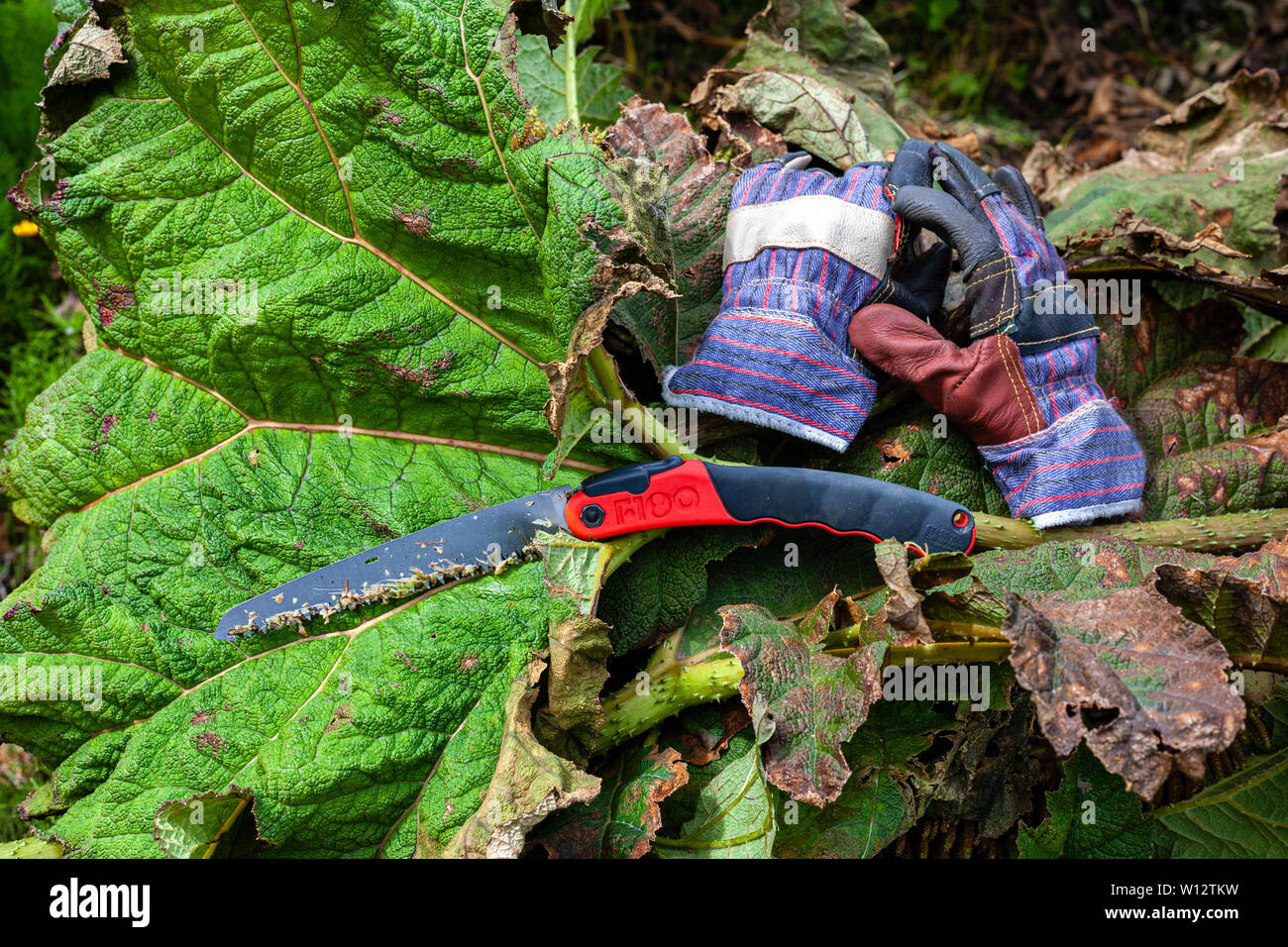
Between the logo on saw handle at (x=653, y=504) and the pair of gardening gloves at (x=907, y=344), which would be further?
the pair of gardening gloves at (x=907, y=344)

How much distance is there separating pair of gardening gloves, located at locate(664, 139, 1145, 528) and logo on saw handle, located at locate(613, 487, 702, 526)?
0.27 m

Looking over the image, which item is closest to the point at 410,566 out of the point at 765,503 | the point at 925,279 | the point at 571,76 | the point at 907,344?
the point at 765,503

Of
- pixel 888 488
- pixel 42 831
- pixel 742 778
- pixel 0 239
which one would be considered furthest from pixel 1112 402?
pixel 0 239

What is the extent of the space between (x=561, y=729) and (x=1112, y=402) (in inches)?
77.4

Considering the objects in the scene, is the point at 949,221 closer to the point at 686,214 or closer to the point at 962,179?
the point at 962,179

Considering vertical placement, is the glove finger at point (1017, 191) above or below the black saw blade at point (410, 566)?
above

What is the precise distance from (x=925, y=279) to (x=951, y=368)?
331 mm

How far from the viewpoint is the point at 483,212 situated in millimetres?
2711

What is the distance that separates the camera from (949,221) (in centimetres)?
271

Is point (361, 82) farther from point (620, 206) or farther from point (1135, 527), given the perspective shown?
point (1135, 527)

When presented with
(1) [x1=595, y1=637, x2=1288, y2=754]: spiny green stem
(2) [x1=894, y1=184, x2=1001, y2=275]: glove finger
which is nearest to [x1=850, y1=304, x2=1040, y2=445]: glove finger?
(2) [x1=894, y1=184, x2=1001, y2=275]: glove finger

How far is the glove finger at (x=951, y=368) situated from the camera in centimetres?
270

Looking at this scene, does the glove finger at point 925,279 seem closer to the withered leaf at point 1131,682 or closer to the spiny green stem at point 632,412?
the spiny green stem at point 632,412

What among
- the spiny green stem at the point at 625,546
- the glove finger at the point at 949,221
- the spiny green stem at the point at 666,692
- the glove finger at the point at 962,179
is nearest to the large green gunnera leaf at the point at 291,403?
the spiny green stem at the point at 625,546
